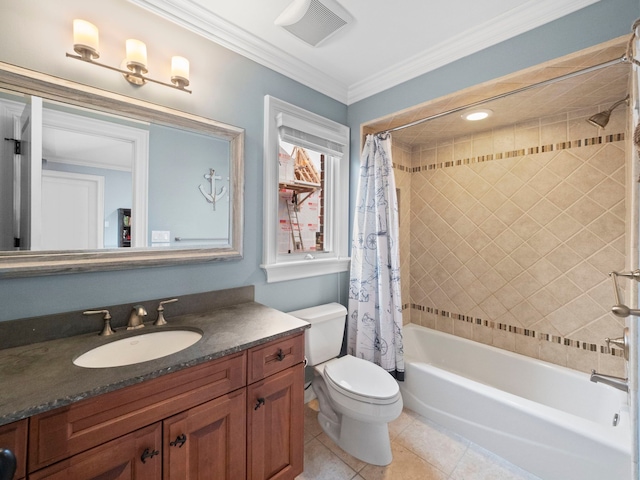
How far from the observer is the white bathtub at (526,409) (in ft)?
4.38

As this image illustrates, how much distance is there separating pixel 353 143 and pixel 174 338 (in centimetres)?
188

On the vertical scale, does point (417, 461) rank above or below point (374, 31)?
below

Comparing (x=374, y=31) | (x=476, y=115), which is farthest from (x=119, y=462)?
(x=476, y=115)

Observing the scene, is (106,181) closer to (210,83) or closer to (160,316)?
(160,316)

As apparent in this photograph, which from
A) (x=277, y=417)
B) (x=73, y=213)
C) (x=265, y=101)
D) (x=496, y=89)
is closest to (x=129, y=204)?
(x=73, y=213)

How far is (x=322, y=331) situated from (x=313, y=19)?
6.11 ft

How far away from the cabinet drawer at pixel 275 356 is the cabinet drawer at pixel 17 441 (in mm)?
647

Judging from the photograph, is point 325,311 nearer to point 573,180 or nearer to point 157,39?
point 157,39

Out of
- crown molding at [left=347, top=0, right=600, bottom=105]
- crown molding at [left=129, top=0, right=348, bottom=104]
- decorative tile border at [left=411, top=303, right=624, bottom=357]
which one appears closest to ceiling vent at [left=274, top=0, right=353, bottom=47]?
crown molding at [left=129, top=0, right=348, bottom=104]

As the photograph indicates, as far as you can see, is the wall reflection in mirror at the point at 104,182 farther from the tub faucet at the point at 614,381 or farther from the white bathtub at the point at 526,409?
the tub faucet at the point at 614,381

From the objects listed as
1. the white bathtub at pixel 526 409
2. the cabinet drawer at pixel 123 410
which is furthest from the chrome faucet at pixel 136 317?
the white bathtub at pixel 526 409

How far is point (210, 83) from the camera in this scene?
157 centimetres

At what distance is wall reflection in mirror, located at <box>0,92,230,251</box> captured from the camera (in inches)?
43.1

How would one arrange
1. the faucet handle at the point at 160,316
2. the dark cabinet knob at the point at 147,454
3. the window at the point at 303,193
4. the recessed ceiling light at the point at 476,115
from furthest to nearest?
the recessed ceiling light at the point at 476,115
the window at the point at 303,193
the faucet handle at the point at 160,316
the dark cabinet knob at the point at 147,454
